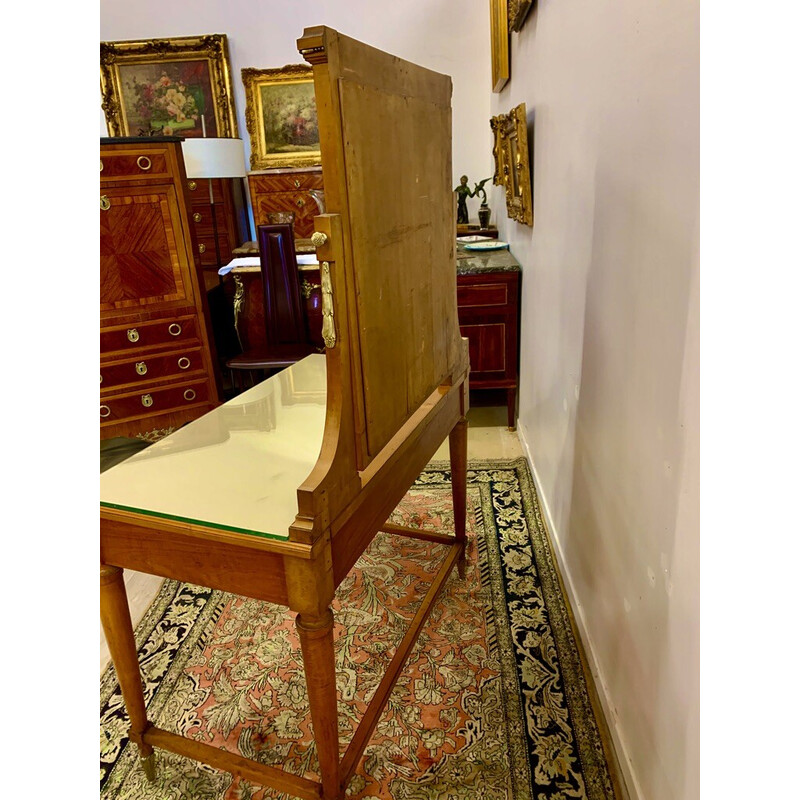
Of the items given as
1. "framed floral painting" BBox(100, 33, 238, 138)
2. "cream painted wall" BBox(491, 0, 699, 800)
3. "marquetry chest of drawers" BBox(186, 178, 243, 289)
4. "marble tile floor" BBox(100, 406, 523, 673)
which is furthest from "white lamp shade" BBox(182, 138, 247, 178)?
"cream painted wall" BBox(491, 0, 699, 800)

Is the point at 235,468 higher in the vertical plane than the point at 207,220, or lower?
lower

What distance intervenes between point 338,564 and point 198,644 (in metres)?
1.12

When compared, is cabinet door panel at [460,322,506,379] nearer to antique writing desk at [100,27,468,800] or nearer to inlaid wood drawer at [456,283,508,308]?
inlaid wood drawer at [456,283,508,308]

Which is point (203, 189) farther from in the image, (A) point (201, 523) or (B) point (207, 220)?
(A) point (201, 523)

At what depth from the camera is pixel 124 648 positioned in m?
1.53

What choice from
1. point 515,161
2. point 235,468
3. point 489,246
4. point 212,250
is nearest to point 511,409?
point 489,246

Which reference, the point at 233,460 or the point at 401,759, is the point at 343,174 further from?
the point at 401,759

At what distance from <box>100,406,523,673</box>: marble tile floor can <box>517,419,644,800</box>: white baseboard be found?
1.87 ft

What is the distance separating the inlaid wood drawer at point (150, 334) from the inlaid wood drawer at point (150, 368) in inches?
2.7

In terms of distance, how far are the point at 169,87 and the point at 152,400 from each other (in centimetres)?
266

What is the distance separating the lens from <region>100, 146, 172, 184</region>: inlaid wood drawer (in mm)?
3256

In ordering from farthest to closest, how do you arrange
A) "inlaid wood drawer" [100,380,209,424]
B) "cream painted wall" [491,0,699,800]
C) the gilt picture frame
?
1. "inlaid wood drawer" [100,380,209,424]
2. the gilt picture frame
3. "cream painted wall" [491,0,699,800]

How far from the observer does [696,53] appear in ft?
3.15
